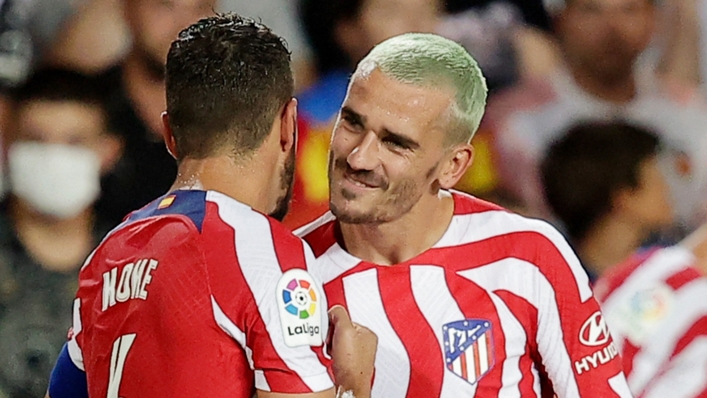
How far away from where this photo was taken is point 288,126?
5.59 ft

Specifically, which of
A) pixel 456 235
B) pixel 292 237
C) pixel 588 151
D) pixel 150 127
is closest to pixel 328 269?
pixel 456 235

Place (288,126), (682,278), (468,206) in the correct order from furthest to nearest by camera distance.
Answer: (682,278) → (468,206) → (288,126)

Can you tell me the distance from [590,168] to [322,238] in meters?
2.45

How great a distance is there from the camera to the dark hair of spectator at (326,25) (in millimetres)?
3891

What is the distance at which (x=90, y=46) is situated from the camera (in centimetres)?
375

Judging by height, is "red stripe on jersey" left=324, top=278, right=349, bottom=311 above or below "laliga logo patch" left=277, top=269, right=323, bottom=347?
below

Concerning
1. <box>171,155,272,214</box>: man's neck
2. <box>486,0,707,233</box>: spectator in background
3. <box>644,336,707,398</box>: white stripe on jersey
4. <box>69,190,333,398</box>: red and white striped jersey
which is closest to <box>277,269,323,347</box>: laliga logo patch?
<box>69,190,333,398</box>: red and white striped jersey

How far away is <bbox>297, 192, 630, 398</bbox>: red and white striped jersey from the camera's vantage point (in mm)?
1930

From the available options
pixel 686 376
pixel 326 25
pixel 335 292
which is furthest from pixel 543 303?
pixel 326 25

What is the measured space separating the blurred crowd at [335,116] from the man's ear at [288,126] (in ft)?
6.98

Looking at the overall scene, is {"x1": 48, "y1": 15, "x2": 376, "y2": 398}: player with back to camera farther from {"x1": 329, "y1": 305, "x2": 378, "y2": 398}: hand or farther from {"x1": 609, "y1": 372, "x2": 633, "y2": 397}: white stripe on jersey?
{"x1": 609, "y1": 372, "x2": 633, "y2": 397}: white stripe on jersey

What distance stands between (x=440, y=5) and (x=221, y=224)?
8.50ft

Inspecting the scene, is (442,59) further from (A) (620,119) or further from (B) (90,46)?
(A) (620,119)

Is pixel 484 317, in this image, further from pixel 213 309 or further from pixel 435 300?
pixel 213 309
